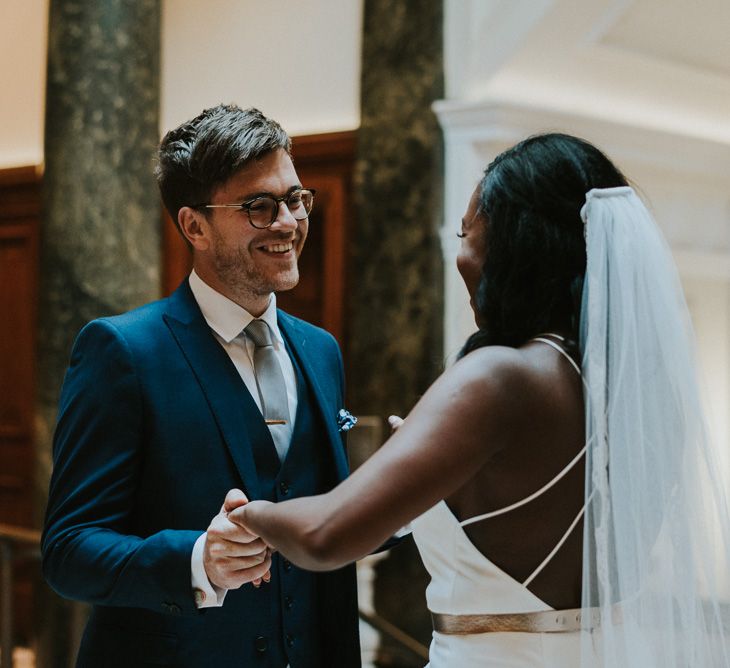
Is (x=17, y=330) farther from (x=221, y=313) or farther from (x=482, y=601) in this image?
(x=482, y=601)

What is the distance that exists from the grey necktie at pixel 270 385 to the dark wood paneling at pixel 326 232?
13.0 ft

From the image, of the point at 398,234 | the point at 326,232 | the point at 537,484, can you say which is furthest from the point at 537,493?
the point at 326,232

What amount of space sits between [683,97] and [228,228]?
454 cm

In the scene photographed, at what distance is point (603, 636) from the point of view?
1.84m

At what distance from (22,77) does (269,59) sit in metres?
1.99

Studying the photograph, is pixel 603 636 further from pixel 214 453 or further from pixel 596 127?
pixel 596 127

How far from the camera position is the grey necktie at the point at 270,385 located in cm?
221

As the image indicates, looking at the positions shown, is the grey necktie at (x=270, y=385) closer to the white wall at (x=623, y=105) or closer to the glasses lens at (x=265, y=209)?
the glasses lens at (x=265, y=209)

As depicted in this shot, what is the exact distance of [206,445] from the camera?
2.09 metres

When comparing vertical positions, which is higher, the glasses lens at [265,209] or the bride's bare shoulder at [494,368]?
the glasses lens at [265,209]

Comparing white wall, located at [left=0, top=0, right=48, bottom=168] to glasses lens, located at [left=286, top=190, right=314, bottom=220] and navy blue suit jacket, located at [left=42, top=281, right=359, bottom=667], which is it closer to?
glasses lens, located at [left=286, top=190, right=314, bottom=220]

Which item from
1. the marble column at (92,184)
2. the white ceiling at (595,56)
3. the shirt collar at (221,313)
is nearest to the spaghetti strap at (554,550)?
the shirt collar at (221,313)

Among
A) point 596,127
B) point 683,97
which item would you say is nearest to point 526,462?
point 596,127

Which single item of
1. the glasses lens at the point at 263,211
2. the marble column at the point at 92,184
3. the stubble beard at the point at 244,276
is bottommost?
the stubble beard at the point at 244,276
